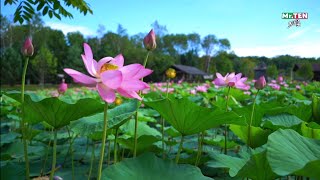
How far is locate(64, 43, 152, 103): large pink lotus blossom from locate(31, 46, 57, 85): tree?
33.5 metres

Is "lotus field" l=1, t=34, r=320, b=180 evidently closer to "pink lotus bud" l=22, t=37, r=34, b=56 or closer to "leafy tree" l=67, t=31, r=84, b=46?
"pink lotus bud" l=22, t=37, r=34, b=56

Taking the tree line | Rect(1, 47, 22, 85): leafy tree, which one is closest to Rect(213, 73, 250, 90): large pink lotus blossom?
the tree line

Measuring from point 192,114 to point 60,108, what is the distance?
0.44m

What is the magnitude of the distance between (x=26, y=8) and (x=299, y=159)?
1.78 metres

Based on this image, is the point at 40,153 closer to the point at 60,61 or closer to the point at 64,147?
the point at 64,147

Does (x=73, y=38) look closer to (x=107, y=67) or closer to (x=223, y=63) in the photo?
(x=223, y=63)

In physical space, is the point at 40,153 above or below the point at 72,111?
below

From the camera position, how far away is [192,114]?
104 centimetres

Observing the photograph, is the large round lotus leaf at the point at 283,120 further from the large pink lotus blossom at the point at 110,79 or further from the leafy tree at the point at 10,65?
the leafy tree at the point at 10,65

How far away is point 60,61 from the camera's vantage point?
3862cm

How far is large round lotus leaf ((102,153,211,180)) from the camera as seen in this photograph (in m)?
0.82

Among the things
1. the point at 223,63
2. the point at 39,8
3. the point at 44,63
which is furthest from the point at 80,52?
the point at 39,8

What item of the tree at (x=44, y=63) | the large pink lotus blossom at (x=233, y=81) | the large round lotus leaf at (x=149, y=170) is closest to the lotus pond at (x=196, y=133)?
the large round lotus leaf at (x=149, y=170)

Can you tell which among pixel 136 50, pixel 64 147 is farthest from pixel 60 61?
pixel 64 147
